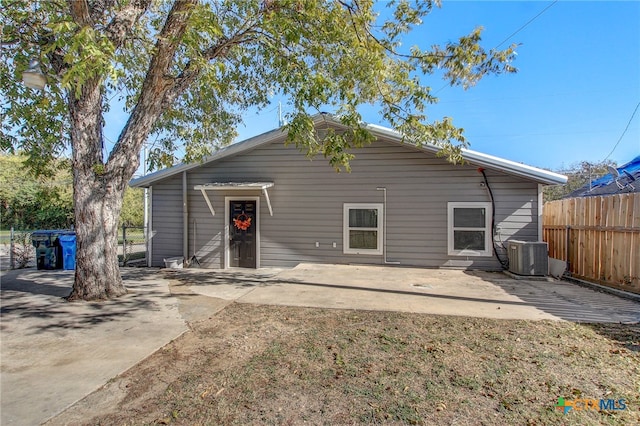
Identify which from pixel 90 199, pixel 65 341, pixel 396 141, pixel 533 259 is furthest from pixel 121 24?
pixel 533 259

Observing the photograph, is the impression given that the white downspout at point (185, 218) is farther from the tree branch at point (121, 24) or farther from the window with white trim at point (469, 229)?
the window with white trim at point (469, 229)

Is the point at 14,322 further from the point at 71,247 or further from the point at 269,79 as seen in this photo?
the point at 269,79

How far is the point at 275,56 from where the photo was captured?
607 cm

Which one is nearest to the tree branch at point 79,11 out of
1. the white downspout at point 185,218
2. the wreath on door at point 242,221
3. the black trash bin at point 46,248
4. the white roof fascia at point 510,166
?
the white downspout at point 185,218

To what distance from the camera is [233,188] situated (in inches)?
354

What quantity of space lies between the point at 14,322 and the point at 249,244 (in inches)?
214

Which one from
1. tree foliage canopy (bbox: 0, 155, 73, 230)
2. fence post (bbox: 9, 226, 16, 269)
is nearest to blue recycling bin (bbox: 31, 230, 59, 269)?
fence post (bbox: 9, 226, 16, 269)

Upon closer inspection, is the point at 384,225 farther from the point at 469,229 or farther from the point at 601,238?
the point at 601,238

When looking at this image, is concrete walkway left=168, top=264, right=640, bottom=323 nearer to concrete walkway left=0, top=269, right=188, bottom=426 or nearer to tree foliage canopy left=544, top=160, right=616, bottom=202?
concrete walkway left=0, top=269, right=188, bottom=426

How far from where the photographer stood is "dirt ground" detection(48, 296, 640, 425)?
2.44 m

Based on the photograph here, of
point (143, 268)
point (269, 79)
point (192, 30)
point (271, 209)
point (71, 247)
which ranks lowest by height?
point (143, 268)

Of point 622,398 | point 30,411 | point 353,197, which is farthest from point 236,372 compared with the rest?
point 353,197

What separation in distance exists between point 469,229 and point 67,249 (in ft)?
34.0

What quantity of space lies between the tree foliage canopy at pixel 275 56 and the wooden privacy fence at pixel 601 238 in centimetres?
324
